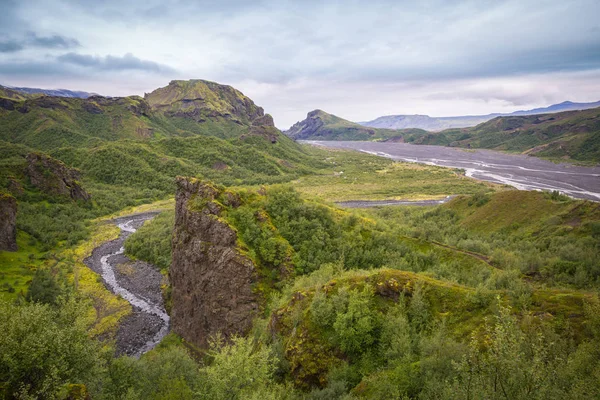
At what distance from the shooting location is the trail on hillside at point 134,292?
46.7 metres

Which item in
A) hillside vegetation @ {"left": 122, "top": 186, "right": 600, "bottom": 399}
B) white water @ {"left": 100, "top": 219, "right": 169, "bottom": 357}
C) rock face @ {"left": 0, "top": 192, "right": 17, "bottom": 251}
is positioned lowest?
white water @ {"left": 100, "top": 219, "right": 169, "bottom": 357}

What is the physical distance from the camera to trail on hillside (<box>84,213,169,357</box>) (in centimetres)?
4672

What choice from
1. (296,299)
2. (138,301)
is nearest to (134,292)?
(138,301)

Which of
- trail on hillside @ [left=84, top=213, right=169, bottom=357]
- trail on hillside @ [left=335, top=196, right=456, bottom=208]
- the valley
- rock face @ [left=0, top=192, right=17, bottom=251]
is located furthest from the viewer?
trail on hillside @ [left=335, top=196, right=456, bottom=208]

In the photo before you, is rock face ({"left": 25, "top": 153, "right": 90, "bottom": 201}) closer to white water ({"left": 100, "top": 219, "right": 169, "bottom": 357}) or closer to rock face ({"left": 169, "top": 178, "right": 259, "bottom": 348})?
white water ({"left": 100, "top": 219, "right": 169, "bottom": 357})

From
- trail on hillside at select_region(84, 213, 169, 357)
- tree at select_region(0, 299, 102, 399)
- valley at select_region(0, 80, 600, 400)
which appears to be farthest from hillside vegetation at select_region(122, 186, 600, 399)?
trail on hillside at select_region(84, 213, 169, 357)

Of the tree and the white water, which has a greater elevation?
the tree

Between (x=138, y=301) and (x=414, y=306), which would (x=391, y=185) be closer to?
(x=138, y=301)

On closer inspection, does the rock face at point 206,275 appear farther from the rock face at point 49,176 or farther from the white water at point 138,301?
the rock face at point 49,176

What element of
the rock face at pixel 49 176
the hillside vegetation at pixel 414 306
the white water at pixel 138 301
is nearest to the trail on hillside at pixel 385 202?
the hillside vegetation at pixel 414 306

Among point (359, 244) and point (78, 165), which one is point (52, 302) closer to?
point (359, 244)

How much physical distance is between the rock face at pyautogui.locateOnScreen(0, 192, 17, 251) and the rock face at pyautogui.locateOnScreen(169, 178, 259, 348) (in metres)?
50.6

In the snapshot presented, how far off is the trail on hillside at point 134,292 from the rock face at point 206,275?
17.5ft

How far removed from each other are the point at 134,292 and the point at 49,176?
2802 inches
